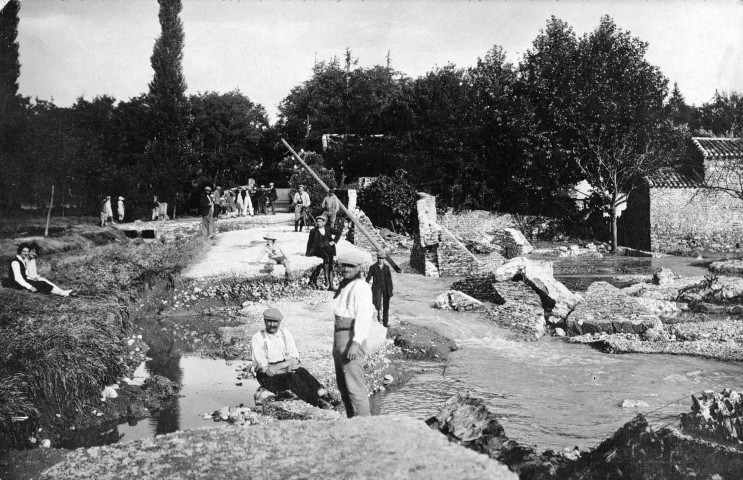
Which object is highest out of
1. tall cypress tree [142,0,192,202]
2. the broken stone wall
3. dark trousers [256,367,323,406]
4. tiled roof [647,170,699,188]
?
tall cypress tree [142,0,192,202]

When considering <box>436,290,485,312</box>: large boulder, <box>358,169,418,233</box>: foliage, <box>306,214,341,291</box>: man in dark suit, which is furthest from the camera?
<box>358,169,418,233</box>: foliage

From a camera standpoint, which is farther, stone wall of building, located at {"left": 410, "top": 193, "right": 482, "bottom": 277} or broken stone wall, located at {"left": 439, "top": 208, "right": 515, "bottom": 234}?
broken stone wall, located at {"left": 439, "top": 208, "right": 515, "bottom": 234}

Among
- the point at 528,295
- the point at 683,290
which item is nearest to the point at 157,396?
the point at 528,295

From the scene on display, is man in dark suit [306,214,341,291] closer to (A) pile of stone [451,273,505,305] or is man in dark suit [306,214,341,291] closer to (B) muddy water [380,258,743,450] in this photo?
(B) muddy water [380,258,743,450]

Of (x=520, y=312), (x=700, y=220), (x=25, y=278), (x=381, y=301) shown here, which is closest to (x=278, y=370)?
(x=381, y=301)

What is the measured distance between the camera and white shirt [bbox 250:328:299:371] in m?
6.93

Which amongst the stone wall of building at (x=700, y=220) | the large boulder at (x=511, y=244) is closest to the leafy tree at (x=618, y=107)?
the stone wall of building at (x=700, y=220)

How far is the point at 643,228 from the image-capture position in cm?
2872

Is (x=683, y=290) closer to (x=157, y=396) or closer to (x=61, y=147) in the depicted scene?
(x=157, y=396)

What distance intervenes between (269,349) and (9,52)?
6778mm

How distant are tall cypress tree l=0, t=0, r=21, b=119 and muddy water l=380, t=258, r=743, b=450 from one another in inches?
293

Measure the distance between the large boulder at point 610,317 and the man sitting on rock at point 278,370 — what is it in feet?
23.6

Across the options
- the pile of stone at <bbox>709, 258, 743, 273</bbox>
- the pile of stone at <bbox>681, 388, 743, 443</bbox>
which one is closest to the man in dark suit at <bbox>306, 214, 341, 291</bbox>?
the pile of stone at <bbox>681, 388, 743, 443</bbox>

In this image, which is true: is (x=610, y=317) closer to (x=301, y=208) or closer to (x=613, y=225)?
(x=301, y=208)
